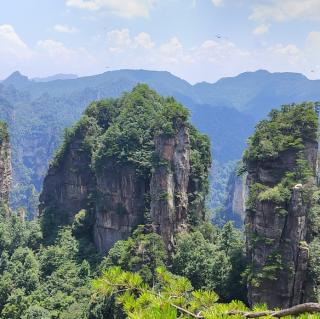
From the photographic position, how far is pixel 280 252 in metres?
25.6

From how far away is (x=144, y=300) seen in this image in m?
6.74

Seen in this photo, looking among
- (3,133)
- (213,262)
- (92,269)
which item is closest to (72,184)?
(3,133)

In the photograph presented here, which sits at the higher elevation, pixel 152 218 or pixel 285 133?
pixel 285 133

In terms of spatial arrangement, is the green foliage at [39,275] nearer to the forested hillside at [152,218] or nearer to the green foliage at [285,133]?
the forested hillside at [152,218]

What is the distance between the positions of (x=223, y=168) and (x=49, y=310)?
172 m

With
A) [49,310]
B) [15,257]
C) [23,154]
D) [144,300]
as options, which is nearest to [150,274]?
[49,310]

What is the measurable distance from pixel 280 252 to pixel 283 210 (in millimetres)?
2303

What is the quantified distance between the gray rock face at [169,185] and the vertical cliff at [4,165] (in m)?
19.5

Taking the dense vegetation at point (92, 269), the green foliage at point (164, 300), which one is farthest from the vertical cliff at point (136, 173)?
the green foliage at point (164, 300)

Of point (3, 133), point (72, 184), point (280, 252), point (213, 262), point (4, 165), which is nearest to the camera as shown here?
point (280, 252)

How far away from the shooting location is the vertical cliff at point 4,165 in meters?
47.7

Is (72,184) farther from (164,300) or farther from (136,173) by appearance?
(164,300)

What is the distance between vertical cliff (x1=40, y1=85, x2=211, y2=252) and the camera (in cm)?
3534

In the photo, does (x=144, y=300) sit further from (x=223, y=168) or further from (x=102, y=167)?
(x=223, y=168)
